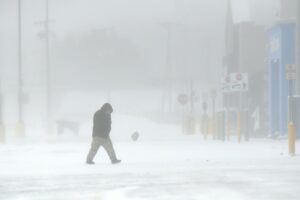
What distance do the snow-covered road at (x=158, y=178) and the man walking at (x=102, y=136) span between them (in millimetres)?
295

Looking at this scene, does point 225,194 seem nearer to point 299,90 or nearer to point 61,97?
point 299,90

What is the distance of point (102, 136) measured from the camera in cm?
1814

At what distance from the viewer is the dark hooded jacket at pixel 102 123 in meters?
18.2

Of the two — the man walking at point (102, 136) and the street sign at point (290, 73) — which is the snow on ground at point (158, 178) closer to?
the man walking at point (102, 136)

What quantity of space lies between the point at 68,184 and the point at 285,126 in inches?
783

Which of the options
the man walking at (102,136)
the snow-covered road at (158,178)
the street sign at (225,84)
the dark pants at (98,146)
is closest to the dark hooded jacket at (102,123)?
the man walking at (102,136)

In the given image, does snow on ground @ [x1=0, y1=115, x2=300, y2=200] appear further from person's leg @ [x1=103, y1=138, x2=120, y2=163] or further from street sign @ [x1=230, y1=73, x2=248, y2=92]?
street sign @ [x1=230, y1=73, x2=248, y2=92]

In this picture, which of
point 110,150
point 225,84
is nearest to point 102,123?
point 110,150

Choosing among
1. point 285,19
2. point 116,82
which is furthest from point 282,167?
point 116,82

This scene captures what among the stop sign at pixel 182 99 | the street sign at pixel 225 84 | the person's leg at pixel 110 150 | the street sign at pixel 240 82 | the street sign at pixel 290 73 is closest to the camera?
the person's leg at pixel 110 150

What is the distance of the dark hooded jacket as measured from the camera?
18.2 metres

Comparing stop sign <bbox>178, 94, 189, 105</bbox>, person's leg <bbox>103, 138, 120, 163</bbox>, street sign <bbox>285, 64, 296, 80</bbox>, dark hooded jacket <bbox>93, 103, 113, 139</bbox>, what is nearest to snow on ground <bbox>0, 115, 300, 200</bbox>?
person's leg <bbox>103, 138, 120, 163</bbox>

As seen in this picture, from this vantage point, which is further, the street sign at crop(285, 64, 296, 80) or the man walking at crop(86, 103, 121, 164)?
the street sign at crop(285, 64, 296, 80)

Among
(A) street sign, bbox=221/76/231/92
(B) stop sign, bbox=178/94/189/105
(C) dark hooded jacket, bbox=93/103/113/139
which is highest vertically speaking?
(A) street sign, bbox=221/76/231/92
